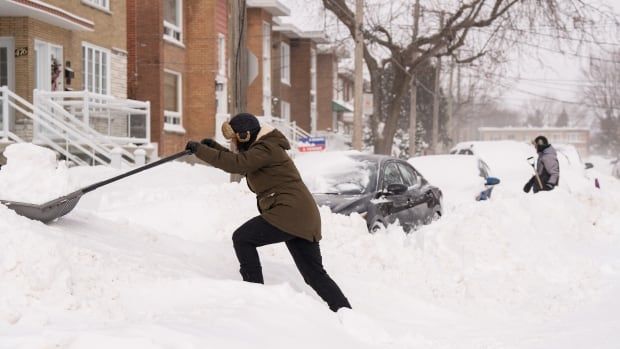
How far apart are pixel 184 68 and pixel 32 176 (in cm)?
2387

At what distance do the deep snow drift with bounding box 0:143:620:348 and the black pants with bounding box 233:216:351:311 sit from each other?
0.19m

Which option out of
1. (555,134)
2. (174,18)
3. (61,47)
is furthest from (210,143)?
(555,134)

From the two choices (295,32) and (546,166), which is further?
(295,32)

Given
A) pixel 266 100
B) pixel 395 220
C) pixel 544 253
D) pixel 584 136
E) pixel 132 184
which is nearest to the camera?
pixel 544 253

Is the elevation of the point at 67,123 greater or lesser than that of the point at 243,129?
lesser

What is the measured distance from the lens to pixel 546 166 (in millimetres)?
14086

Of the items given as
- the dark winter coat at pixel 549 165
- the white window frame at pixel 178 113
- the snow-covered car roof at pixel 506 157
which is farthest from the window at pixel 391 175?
the white window frame at pixel 178 113

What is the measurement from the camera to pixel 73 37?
2142cm

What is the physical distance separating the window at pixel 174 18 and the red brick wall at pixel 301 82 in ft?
54.2

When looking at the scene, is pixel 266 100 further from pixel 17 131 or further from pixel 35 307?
pixel 35 307

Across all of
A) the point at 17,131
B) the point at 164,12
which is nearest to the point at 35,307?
the point at 17,131

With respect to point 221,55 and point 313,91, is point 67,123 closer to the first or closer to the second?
point 221,55

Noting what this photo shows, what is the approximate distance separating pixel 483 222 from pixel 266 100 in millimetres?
30386

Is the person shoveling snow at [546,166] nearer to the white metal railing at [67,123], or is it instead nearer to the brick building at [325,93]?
the white metal railing at [67,123]
